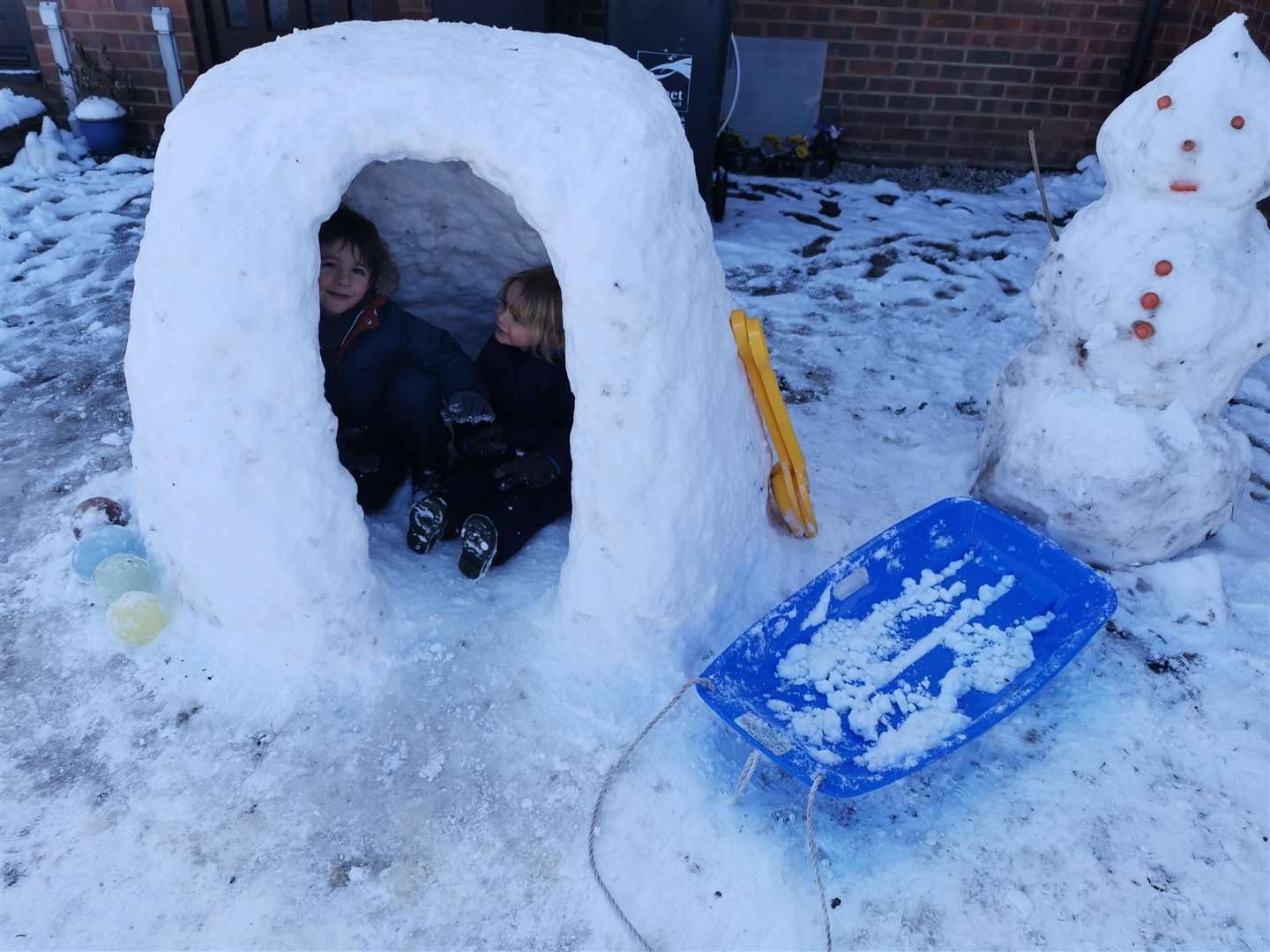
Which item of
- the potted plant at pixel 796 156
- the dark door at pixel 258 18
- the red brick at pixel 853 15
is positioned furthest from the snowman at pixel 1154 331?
the dark door at pixel 258 18

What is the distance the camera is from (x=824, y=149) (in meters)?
5.85

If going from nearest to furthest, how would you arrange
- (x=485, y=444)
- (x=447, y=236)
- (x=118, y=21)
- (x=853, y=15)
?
(x=485, y=444) < (x=447, y=236) < (x=118, y=21) < (x=853, y=15)

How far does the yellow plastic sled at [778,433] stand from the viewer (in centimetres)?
234

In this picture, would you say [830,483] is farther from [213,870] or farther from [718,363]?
[213,870]

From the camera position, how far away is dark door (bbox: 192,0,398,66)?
18.8 ft

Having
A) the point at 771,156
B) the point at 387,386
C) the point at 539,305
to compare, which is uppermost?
the point at 539,305

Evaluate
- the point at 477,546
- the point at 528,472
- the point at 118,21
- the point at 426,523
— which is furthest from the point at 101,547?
the point at 118,21

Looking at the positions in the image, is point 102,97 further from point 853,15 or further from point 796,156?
point 853,15

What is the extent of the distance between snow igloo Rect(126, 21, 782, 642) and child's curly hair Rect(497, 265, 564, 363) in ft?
1.98

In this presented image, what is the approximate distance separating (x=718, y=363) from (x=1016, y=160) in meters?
4.90

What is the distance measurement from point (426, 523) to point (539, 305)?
2.20 feet

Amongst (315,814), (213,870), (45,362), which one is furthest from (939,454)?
(45,362)

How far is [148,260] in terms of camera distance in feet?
6.44

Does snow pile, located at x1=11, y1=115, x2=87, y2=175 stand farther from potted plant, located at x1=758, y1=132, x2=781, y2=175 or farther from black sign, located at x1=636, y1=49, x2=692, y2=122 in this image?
potted plant, located at x1=758, y1=132, x2=781, y2=175
